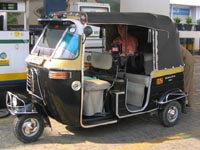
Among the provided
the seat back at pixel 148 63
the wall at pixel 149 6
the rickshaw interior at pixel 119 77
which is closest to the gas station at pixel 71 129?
the rickshaw interior at pixel 119 77

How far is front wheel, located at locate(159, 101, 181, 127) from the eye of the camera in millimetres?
6672

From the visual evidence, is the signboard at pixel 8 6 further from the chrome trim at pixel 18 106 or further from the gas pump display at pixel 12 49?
the chrome trim at pixel 18 106

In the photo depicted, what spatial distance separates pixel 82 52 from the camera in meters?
5.57

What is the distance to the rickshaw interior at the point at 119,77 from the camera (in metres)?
6.06

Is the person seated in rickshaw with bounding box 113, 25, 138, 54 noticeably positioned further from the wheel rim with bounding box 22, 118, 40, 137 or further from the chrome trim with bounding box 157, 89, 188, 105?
the wheel rim with bounding box 22, 118, 40, 137

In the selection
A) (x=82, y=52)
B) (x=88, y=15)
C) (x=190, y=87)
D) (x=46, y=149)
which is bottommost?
(x=46, y=149)

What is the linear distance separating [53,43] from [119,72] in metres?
1.37

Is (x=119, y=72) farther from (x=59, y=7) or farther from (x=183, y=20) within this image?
(x=183, y=20)

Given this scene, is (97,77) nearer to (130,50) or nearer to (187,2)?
(130,50)

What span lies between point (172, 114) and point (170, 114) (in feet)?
0.18

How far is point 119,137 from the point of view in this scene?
6.14 m

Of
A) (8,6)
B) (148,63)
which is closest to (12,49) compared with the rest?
(8,6)

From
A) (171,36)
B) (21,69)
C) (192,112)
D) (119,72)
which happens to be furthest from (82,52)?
(192,112)

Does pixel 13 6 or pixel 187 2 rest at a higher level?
pixel 187 2
